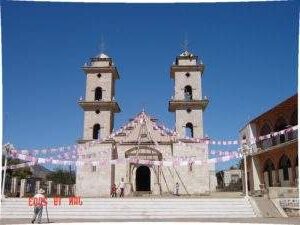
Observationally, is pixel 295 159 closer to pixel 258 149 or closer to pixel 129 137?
pixel 258 149

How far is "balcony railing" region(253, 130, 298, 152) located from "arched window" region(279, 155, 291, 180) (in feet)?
4.07

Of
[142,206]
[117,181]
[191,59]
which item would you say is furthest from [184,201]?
[191,59]

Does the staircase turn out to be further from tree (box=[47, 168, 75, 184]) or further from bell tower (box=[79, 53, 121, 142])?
tree (box=[47, 168, 75, 184])

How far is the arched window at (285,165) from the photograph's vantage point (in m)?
27.1

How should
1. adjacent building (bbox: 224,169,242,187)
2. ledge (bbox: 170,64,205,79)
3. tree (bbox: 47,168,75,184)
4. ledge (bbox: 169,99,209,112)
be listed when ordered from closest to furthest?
1. ledge (bbox: 169,99,209,112)
2. ledge (bbox: 170,64,205,79)
3. tree (bbox: 47,168,75,184)
4. adjacent building (bbox: 224,169,242,187)

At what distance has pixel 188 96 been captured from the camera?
3334 cm

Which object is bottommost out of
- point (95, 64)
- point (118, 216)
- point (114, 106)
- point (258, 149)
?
point (118, 216)

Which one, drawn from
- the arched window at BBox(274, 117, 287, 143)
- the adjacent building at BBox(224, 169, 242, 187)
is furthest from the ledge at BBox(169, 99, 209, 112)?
the adjacent building at BBox(224, 169, 242, 187)

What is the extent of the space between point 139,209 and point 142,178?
1464 centimetres

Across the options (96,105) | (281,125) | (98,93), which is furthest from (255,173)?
(98,93)

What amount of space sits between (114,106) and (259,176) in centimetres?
1307

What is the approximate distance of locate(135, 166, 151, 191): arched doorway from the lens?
107ft

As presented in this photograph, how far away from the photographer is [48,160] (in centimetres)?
2281

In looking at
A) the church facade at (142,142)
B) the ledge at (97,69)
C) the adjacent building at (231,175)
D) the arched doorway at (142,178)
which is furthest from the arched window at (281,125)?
the adjacent building at (231,175)
